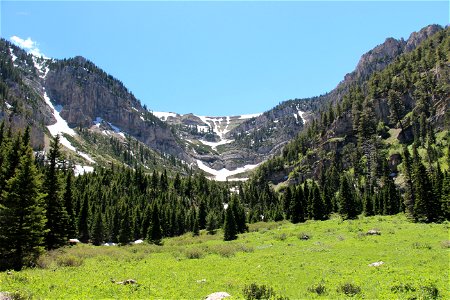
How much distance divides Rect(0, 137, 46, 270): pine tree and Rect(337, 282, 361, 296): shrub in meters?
28.0

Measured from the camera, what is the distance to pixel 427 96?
161 meters

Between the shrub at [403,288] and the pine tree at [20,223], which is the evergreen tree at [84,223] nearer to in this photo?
the pine tree at [20,223]

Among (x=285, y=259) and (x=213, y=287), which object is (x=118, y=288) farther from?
(x=285, y=259)

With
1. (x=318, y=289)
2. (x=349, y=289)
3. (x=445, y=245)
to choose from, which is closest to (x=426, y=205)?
(x=445, y=245)

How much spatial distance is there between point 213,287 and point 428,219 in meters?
52.5

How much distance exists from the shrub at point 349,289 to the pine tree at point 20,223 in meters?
28.0

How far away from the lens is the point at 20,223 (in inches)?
1210

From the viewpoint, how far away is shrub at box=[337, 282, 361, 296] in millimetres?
16984

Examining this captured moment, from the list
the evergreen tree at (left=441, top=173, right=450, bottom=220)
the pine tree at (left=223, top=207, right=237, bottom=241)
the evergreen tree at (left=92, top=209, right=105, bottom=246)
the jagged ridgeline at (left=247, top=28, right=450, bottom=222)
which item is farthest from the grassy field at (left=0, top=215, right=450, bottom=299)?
the jagged ridgeline at (left=247, top=28, right=450, bottom=222)

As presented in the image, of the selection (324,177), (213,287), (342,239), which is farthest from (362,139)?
(213,287)

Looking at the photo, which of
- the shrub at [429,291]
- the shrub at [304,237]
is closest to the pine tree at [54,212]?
the shrub at [304,237]

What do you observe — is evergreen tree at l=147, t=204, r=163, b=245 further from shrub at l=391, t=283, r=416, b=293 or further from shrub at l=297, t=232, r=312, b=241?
shrub at l=391, t=283, r=416, b=293

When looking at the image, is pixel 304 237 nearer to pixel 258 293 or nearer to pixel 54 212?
pixel 258 293

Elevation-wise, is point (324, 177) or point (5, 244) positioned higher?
point (324, 177)
